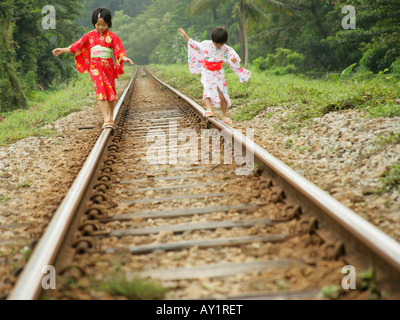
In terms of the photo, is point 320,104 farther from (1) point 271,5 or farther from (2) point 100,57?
(1) point 271,5

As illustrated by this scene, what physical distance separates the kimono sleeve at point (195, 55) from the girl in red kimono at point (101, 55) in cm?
103

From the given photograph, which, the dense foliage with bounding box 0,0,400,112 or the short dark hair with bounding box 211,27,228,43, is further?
the dense foliage with bounding box 0,0,400,112

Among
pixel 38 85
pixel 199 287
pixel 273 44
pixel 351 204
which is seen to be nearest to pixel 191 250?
pixel 199 287

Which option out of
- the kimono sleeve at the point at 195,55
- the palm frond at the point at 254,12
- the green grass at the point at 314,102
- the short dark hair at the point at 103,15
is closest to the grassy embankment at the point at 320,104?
the green grass at the point at 314,102

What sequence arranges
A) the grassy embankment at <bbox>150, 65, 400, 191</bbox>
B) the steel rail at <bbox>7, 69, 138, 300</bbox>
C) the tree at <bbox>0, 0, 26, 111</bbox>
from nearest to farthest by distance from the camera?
1. the steel rail at <bbox>7, 69, 138, 300</bbox>
2. the grassy embankment at <bbox>150, 65, 400, 191</bbox>
3. the tree at <bbox>0, 0, 26, 111</bbox>

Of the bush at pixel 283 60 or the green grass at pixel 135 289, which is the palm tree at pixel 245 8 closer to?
the bush at pixel 283 60

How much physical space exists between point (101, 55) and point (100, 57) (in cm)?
3

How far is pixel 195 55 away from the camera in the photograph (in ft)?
18.4

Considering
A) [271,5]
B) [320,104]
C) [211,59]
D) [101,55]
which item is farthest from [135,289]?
[271,5]

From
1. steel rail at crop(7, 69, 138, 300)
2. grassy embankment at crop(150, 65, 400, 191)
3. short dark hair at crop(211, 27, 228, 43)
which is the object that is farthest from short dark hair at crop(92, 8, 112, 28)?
steel rail at crop(7, 69, 138, 300)

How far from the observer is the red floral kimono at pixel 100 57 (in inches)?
203

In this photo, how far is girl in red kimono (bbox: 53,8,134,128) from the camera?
199 inches

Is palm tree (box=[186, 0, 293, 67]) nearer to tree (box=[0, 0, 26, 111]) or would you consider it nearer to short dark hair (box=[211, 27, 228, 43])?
tree (box=[0, 0, 26, 111])
